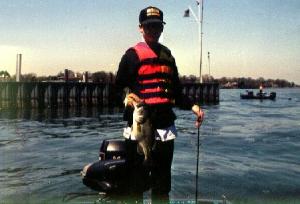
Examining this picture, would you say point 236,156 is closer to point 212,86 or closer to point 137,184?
point 137,184

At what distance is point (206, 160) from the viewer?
45.6 ft

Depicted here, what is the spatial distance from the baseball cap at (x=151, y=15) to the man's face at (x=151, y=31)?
4 cm

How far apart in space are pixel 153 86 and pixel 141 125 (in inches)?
19.4

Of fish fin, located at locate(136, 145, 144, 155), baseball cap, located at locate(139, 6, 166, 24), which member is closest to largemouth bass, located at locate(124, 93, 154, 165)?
fish fin, located at locate(136, 145, 144, 155)

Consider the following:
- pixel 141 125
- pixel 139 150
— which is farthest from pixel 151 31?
pixel 139 150

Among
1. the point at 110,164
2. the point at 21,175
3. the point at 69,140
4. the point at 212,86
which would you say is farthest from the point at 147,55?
the point at 212,86

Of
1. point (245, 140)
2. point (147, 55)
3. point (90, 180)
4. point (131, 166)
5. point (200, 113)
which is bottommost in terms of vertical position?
point (245, 140)

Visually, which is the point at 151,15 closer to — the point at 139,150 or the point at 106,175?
the point at 139,150

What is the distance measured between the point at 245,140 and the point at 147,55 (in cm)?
1609

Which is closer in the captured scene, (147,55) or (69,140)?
(147,55)

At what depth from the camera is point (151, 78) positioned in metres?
4.30

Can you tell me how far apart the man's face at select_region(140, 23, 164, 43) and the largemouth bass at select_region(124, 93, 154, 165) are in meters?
0.73

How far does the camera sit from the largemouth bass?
3.96 meters

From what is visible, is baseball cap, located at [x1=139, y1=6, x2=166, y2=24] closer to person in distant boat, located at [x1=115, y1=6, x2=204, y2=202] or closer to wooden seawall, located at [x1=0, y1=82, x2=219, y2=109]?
person in distant boat, located at [x1=115, y1=6, x2=204, y2=202]
